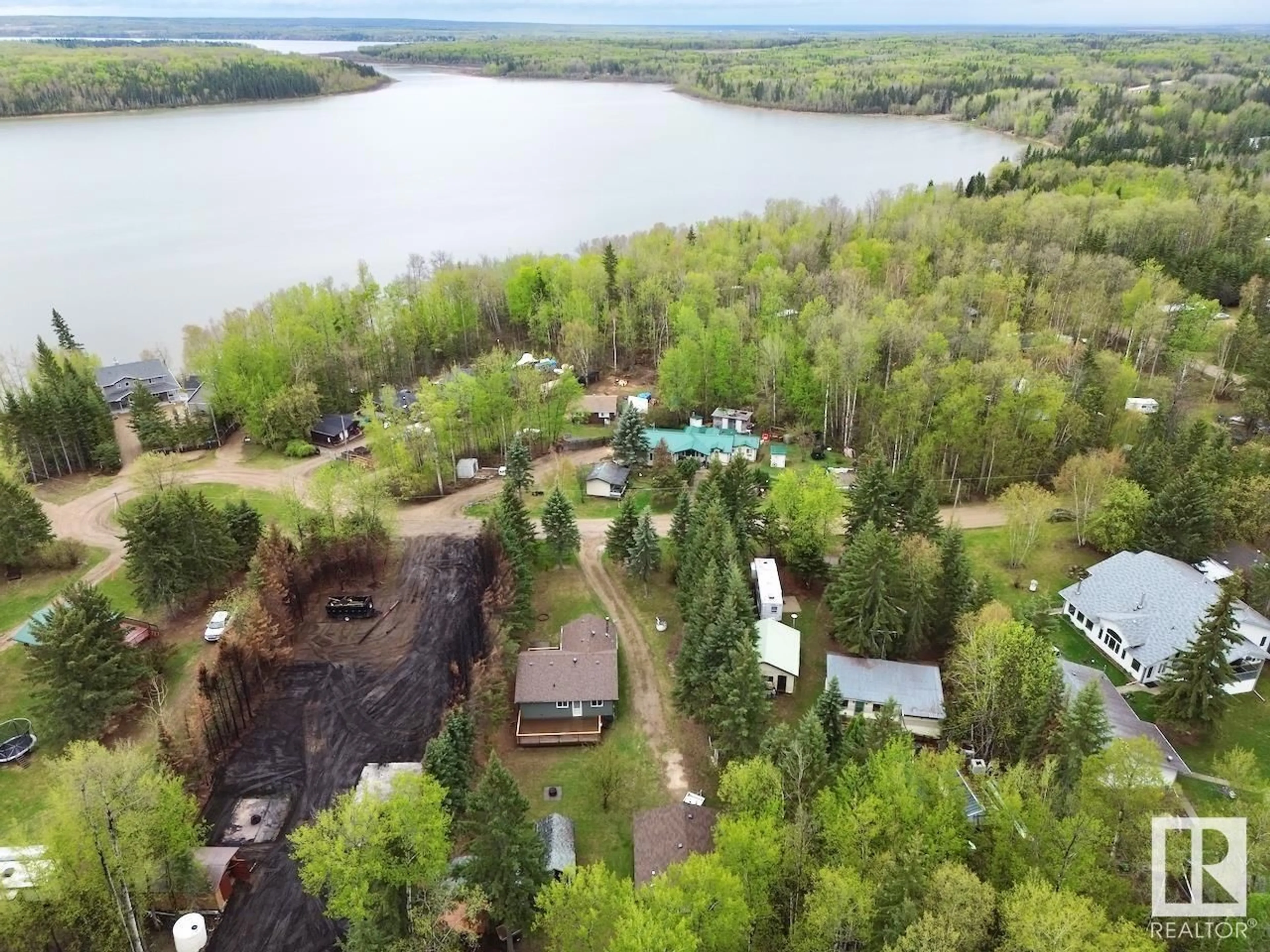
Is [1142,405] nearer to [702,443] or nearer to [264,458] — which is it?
[702,443]

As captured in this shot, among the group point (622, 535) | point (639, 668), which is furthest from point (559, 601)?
point (639, 668)

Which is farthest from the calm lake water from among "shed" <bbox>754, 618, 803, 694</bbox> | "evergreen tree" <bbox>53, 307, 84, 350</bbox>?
"shed" <bbox>754, 618, 803, 694</bbox>

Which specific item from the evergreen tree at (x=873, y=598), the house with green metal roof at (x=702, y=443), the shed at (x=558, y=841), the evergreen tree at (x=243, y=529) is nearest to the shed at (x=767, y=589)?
the evergreen tree at (x=873, y=598)

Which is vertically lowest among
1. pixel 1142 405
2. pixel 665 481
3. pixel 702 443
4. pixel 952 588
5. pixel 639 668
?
pixel 639 668

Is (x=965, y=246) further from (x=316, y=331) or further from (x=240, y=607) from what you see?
(x=240, y=607)

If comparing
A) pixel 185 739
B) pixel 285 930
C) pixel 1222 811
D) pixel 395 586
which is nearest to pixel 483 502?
pixel 395 586

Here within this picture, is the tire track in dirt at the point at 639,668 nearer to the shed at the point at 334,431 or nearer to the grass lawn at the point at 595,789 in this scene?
the grass lawn at the point at 595,789

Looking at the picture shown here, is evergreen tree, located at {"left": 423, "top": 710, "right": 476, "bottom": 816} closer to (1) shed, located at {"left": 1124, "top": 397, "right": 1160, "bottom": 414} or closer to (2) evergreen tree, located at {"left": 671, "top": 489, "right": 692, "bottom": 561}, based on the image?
(2) evergreen tree, located at {"left": 671, "top": 489, "right": 692, "bottom": 561}
